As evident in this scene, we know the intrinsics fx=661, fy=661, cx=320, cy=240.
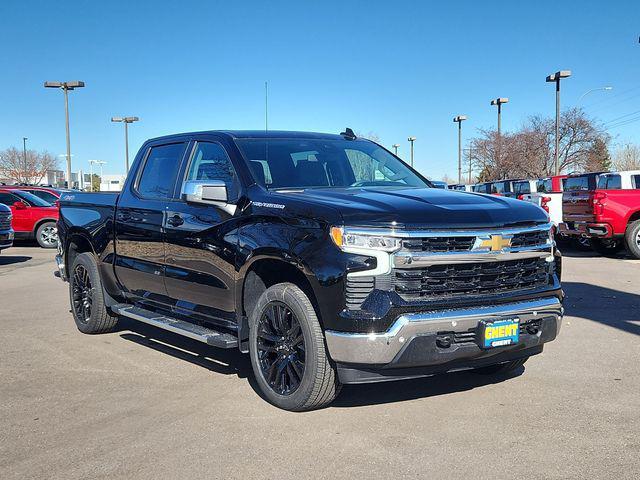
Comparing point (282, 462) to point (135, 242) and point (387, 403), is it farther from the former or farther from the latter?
point (135, 242)

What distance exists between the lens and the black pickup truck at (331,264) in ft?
12.9

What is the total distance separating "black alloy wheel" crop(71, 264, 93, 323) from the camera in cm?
705

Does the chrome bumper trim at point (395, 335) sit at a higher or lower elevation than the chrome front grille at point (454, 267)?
lower

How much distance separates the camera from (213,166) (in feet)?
17.7

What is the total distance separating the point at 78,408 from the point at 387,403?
2.17 metres

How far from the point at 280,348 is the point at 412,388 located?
1150 mm

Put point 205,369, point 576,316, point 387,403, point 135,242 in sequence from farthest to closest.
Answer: point 576,316, point 135,242, point 205,369, point 387,403

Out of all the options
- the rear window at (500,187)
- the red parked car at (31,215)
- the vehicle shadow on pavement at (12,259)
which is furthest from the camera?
the rear window at (500,187)

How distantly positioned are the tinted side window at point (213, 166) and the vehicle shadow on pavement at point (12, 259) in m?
11.0

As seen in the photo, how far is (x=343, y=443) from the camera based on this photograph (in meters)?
3.89

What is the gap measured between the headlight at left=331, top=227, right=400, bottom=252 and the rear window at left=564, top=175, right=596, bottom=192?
40.3 ft

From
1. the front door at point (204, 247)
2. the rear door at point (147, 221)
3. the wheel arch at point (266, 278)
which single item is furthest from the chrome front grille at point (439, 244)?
the rear door at point (147, 221)

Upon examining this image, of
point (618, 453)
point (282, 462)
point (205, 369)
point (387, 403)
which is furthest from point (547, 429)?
point (205, 369)

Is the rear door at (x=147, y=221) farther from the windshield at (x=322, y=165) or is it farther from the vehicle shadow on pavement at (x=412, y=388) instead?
the vehicle shadow on pavement at (x=412, y=388)
